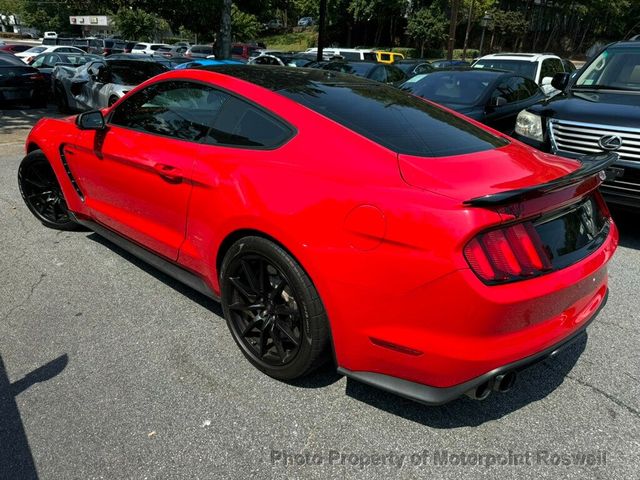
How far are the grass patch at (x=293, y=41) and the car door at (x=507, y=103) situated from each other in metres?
57.2

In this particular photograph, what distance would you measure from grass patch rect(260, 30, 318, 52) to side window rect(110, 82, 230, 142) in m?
61.6

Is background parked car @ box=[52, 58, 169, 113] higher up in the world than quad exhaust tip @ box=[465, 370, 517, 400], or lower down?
lower down

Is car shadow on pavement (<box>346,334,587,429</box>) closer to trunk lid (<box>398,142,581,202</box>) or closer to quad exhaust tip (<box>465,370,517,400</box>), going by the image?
Answer: quad exhaust tip (<box>465,370,517,400</box>)

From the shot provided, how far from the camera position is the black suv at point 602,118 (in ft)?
14.3

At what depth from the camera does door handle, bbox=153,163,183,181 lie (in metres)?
2.88

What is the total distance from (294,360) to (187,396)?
58 cm

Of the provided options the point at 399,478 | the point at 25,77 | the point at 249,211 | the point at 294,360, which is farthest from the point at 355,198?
the point at 25,77

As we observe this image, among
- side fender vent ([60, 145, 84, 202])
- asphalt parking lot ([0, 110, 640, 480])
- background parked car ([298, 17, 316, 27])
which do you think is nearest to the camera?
asphalt parking lot ([0, 110, 640, 480])

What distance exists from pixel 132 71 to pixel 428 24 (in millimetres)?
47351

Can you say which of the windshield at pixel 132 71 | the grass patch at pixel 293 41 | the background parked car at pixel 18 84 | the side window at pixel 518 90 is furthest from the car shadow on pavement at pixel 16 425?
the grass patch at pixel 293 41

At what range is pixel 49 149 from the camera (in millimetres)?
4164

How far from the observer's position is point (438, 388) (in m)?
2.03

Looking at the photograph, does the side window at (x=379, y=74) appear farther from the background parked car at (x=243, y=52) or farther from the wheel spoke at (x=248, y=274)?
the background parked car at (x=243, y=52)

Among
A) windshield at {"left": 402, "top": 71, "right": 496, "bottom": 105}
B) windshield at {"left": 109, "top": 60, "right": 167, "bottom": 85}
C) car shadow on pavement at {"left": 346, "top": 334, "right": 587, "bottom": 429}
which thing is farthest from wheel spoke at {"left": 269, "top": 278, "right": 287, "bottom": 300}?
windshield at {"left": 109, "top": 60, "right": 167, "bottom": 85}
